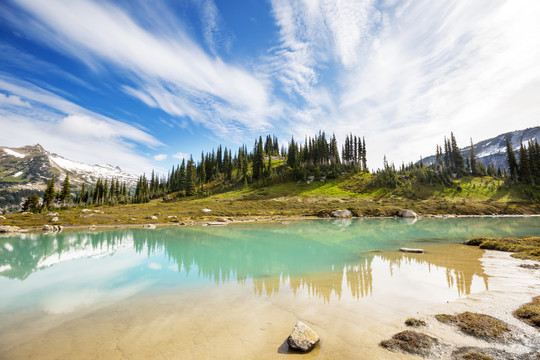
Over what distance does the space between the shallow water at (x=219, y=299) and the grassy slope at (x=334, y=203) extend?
4241 centimetres

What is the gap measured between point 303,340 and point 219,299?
6093mm

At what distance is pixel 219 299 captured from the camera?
11.7m

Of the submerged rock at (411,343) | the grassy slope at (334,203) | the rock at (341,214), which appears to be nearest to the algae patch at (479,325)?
the submerged rock at (411,343)

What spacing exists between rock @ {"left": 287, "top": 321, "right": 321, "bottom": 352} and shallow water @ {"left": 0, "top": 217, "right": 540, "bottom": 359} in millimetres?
227

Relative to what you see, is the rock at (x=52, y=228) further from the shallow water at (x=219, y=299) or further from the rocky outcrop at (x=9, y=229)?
the shallow water at (x=219, y=299)

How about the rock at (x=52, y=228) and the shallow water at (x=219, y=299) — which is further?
the rock at (x=52, y=228)

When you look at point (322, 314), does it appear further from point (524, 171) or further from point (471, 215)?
point (524, 171)

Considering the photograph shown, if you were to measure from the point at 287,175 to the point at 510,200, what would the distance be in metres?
83.9

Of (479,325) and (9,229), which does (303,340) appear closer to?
(479,325)

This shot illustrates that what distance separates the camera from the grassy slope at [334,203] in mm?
61472

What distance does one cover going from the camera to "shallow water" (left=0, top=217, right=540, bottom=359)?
755cm

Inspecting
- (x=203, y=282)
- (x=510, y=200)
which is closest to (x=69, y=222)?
(x=203, y=282)

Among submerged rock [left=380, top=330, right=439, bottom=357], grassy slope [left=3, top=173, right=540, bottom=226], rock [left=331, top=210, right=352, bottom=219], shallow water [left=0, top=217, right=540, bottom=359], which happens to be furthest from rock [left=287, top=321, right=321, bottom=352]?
rock [left=331, top=210, right=352, bottom=219]

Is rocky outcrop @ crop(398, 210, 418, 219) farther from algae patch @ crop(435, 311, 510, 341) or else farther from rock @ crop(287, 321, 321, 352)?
rock @ crop(287, 321, 321, 352)
